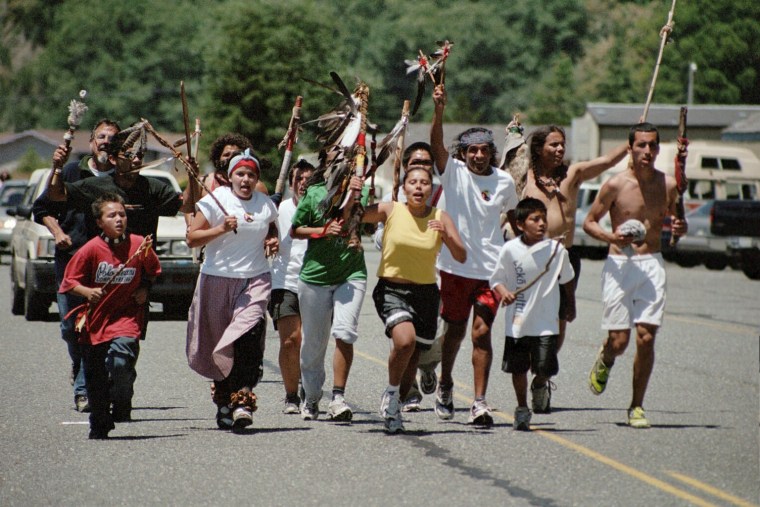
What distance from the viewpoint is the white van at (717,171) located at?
115 feet

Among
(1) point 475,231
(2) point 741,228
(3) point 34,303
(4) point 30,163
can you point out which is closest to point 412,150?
(1) point 475,231

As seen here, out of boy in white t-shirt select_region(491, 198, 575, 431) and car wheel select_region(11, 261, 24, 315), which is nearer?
boy in white t-shirt select_region(491, 198, 575, 431)

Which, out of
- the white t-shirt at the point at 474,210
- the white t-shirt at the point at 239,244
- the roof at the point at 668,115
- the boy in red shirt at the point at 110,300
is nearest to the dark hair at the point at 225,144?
the white t-shirt at the point at 239,244

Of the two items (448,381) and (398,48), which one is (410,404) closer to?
(448,381)

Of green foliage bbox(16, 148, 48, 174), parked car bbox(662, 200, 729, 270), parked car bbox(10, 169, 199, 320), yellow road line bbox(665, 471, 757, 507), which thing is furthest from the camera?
green foliage bbox(16, 148, 48, 174)

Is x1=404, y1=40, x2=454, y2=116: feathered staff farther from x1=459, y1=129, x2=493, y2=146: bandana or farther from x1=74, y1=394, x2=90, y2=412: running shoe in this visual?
x1=74, y1=394, x2=90, y2=412: running shoe

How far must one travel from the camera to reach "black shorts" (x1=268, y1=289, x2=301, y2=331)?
9.88 m

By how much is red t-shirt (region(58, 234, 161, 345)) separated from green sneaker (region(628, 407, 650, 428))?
3166 millimetres

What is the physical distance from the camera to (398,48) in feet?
398

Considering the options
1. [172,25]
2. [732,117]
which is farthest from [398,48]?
[732,117]

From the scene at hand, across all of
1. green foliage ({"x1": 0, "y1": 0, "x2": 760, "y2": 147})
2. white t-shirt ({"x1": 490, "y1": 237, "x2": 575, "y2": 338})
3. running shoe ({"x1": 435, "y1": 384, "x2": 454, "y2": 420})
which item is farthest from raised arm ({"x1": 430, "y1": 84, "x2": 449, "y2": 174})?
green foliage ({"x1": 0, "y1": 0, "x2": 760, "y2": 147})

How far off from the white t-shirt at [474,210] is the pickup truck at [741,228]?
614 inches

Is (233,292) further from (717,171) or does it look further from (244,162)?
(717,171)

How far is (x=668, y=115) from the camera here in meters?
74.4
